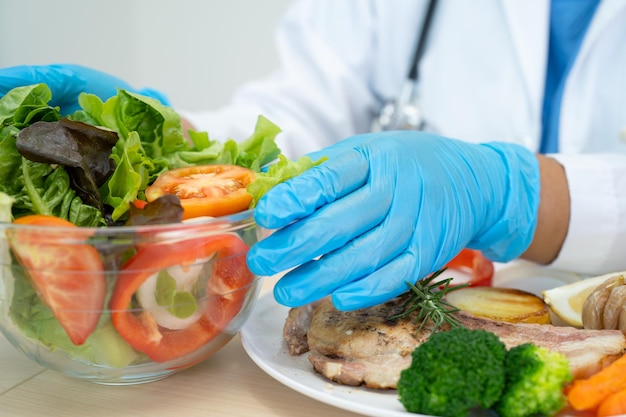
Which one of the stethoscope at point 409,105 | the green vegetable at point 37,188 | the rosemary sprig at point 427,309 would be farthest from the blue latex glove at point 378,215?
the stethoscope at point 409,105

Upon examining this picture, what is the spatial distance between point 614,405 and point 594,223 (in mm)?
684

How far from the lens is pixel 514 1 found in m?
1.83

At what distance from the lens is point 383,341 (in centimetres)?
78

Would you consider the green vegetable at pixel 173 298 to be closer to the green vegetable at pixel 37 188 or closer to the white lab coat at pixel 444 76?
the green vegetable at pixel 37 188

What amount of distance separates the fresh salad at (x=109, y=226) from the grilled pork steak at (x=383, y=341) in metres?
0.12

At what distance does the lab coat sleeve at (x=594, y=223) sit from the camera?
4.14 feet

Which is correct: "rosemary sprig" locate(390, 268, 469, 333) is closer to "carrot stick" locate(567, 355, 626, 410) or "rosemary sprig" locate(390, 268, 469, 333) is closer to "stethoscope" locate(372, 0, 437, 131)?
"carrot stick" locate(567, 355, 626, 410)

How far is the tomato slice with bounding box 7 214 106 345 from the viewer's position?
2.19ft

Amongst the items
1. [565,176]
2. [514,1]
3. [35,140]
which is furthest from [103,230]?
[514,1]

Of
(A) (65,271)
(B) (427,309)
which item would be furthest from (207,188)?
(B) (427,309)

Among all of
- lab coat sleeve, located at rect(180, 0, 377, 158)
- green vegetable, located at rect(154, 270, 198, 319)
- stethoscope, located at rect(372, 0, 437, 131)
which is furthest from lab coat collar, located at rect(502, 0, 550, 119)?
green vegetable, located at rect(154, 270, 198, 319)

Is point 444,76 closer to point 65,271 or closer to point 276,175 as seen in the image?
point 276,175

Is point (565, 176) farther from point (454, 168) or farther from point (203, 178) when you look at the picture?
point (203, 178)

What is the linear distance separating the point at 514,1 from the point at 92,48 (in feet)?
7.58
